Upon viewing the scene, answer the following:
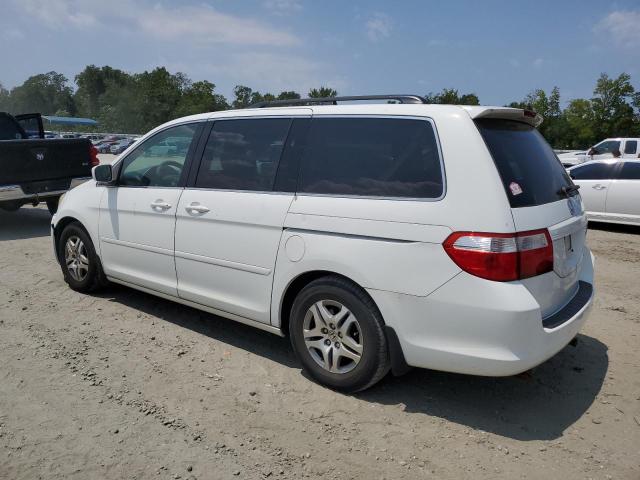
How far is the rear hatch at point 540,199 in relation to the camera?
305cm

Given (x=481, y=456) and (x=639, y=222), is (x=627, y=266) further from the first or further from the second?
(x=481, y=456)

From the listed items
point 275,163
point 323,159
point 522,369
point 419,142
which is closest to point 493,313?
point 522,369

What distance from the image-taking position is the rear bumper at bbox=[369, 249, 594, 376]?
2885 mm

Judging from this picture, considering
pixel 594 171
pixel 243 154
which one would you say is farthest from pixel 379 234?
pixel 594 171

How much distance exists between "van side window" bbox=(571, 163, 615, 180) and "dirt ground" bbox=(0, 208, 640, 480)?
682cm

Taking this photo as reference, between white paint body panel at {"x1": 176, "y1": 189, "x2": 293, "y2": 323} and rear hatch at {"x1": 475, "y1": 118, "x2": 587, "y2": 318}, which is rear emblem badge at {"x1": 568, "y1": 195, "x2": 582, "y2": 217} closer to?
rear hatch at {"x1": 475, "y1": 118, "x2": 587, "y2": 318}

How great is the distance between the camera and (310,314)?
358 centimetres

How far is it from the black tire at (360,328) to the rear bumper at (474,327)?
0.11 meters

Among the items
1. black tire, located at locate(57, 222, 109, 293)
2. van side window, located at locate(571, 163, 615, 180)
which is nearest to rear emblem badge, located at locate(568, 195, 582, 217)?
black tire, located at locate(57, 222, 109, 293)

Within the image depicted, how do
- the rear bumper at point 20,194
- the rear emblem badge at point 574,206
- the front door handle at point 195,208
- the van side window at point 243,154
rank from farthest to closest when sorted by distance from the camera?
the rear bumper at point 20,194 < the front door handle at point 195,208 < the van side window at point 243,154 < the rear emblem badge at point 574,206

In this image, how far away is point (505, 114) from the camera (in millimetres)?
3354

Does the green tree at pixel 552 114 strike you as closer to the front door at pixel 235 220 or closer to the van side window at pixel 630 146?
the van side window at pixel 630 146

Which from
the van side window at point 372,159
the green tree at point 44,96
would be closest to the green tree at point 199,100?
the green tree at point 44,96

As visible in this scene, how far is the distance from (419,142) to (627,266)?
5.61 m
